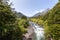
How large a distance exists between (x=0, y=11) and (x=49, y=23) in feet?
34.9

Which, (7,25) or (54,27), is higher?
(7,25)

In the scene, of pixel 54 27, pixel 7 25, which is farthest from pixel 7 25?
pixel 54 27

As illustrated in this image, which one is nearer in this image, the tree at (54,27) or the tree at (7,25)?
the tree at (7,25)

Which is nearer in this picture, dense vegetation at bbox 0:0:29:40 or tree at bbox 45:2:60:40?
dense vegetation at bbox 0:0:29:40

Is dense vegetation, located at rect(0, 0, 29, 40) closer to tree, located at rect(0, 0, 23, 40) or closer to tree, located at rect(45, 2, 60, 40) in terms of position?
tree, located at rect(0, 0, 23, 40)

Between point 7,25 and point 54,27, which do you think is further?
point 54,27

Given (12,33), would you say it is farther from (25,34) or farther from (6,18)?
(25,34)

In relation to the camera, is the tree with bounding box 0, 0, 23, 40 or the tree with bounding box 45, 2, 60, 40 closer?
the tree with bounding box 0, 0, 23, 40

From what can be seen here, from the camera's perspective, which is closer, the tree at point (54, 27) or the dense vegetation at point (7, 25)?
the dense vegetation at point (7, 25)

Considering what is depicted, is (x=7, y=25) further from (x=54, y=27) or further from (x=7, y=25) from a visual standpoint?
(x=54, y=27)

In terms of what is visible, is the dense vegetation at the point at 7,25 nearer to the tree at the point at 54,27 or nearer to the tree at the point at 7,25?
the tree at the point at 7,25

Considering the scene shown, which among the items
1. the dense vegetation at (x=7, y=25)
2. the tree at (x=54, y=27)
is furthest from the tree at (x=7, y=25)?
the tree at (x=54, y=27)

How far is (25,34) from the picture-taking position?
25219mm

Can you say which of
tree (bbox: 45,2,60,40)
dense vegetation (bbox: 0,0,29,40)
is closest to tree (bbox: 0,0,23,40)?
dense vegetation (bbox: 0,0,29,40)
